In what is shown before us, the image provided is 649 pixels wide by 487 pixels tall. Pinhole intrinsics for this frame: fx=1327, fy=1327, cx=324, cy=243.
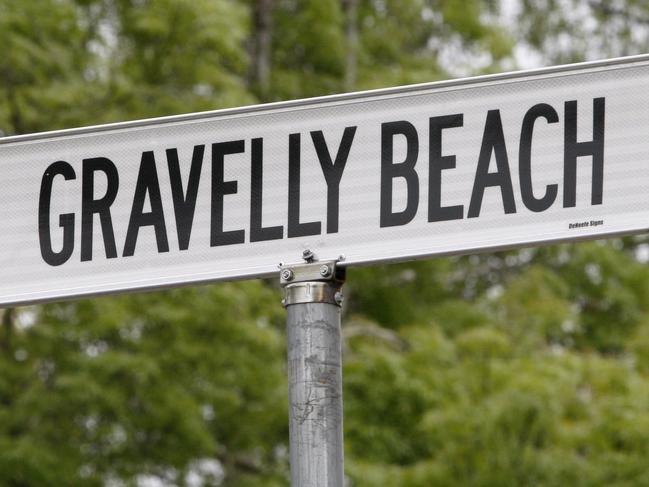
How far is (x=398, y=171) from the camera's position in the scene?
6.90ft

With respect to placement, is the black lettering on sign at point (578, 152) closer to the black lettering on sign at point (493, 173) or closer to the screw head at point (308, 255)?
the black lettering on sign at point (493, 173)

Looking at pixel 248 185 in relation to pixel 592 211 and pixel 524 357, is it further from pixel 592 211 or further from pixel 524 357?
pixel 524 357

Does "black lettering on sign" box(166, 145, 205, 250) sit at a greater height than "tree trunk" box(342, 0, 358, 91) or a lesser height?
lesser

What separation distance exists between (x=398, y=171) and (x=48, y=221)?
60cm

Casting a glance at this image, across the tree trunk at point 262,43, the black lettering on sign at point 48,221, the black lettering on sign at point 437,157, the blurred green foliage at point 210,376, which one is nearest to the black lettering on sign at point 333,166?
the black lettering on sign at point 437,157

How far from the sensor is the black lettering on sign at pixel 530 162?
205 centimetres

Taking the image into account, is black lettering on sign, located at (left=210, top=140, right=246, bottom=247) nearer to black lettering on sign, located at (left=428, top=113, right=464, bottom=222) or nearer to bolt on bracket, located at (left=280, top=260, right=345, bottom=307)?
bolt on bracket, located at (left=280, top=260, right=345, bottom=307)

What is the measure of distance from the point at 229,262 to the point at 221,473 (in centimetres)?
804

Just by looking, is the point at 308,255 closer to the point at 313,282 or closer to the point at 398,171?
the point at 313,282

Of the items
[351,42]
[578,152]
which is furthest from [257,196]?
[351,42]

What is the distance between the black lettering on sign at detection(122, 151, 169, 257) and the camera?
2.18 m

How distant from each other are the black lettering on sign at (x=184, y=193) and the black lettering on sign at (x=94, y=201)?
10 centimetres

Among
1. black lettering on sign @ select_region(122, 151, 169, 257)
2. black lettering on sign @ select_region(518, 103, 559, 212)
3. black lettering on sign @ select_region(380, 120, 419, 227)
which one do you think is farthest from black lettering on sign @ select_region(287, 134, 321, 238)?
black lettering on sign @ select_region(518, 103, 559, 212)

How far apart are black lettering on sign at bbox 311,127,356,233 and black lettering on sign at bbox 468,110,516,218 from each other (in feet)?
0.68
